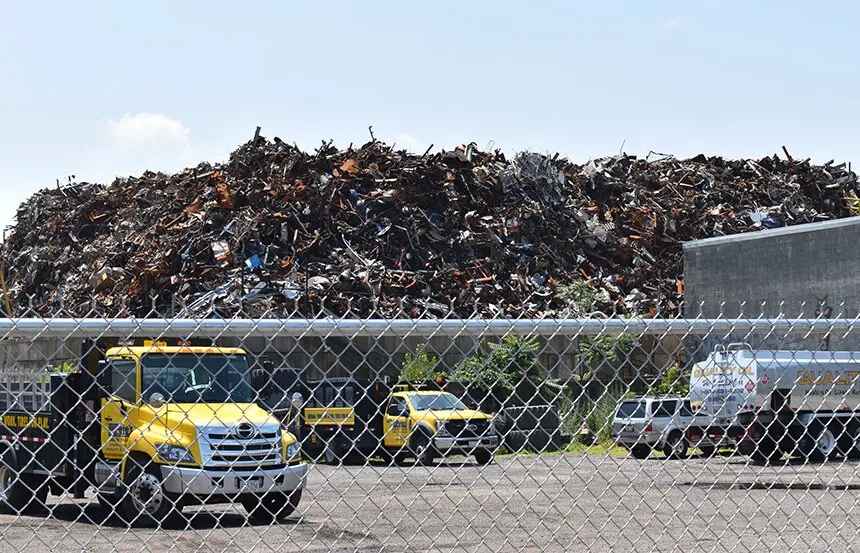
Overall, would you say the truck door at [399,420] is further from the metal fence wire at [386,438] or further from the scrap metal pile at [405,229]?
the scrap metal pile at [405,229]

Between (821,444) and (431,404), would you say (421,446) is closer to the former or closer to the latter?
(431,404)

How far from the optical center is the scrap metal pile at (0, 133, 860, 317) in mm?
29781

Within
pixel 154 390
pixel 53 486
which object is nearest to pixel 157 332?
pixel 154 390

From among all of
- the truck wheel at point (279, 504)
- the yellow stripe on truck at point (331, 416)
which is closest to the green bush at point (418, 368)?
the yellow stripe on truck at point (331, 416)

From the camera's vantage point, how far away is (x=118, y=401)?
7098 mm

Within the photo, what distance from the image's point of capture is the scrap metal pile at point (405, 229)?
29781 millimetres

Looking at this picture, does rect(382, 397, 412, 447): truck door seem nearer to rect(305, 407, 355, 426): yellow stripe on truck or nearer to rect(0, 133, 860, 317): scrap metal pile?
rect(305, 407, 355, 426): yellow stripe on truck

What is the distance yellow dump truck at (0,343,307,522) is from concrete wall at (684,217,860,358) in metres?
17.1

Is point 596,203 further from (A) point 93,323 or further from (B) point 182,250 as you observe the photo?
(A) point 93,323

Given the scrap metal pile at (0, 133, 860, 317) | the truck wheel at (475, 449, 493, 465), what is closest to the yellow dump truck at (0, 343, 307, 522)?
the truck wheel at (475, 449, 493, 465)

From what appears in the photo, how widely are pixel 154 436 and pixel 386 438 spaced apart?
100 inches

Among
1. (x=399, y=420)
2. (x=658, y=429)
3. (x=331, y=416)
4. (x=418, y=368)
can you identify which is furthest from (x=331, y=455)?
(x=658, y=429)

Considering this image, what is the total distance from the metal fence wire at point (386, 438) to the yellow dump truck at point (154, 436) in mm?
48

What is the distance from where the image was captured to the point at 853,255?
2686 centimetres
